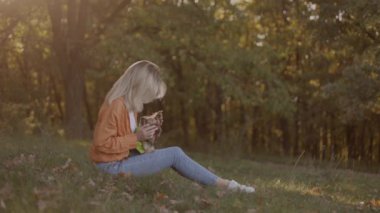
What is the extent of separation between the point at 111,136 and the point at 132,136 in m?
0.22

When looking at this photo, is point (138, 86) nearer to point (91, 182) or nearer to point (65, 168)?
point (65, 168)

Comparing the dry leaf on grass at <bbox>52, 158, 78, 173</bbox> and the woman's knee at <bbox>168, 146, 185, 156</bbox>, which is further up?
the woman's knee at <bbox>168, 146, 185, 156</bbox>

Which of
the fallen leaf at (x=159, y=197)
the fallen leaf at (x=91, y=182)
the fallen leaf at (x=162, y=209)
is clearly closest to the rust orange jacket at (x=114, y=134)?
the fallen leaf at (x=91, y=182)

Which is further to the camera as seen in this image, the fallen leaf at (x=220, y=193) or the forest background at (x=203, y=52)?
the forest background at (x=203, y=52)

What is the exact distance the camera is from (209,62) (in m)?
21.3

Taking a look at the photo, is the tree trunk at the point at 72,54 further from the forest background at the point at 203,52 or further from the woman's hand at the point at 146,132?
the woman's hand at the point at 146,132

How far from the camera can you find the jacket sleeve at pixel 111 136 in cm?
671

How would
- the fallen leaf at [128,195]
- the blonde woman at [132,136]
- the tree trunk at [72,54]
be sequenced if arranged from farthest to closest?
the tree trunk at [72,54]
the blonde woman at [132,136]
the fallen leaf at [128,195]

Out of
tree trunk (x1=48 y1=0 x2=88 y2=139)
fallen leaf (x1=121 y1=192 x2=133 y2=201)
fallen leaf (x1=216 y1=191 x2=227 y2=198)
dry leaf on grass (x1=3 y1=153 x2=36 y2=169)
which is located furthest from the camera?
tree trunk (x1=48 y1=0 x2=88 y2=139)

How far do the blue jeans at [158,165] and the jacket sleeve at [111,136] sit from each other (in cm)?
20

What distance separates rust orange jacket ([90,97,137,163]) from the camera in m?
6.72

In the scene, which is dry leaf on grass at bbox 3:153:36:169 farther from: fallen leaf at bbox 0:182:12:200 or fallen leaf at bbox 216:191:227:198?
fallen leaf at bbox 216:191:227:198

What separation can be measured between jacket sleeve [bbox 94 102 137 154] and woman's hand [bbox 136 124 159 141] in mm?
60

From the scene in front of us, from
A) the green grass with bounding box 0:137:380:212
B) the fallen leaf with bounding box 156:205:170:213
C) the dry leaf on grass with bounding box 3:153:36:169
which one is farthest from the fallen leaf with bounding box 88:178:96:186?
the dry leaf on grass with bounding box 3:153:36:169
